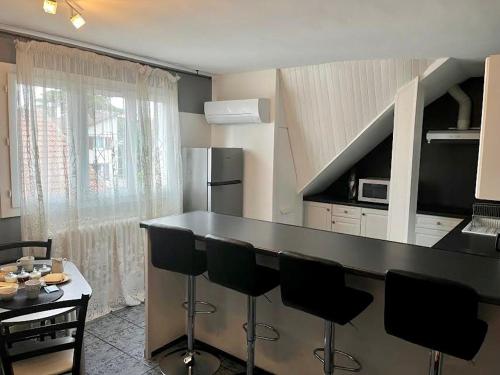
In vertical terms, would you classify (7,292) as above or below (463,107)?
below

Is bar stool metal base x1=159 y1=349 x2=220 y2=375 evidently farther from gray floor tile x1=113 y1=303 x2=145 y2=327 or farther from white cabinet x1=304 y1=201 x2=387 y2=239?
white cabinet x1=304 y1=201 x2=387 y2=239

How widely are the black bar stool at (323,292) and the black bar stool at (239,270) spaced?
18 cm

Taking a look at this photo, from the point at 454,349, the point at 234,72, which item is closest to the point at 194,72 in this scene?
the point at 234,72

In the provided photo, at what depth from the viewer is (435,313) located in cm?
151

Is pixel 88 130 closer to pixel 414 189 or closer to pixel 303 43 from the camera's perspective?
pixel 303 43

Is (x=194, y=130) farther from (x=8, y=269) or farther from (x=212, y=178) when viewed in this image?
(x=8, y=269)

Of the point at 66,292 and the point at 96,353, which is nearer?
the point at 66,292

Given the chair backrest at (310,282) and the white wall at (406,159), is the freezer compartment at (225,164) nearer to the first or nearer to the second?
the white wall at (406,159)

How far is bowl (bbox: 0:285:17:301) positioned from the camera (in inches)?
83.0

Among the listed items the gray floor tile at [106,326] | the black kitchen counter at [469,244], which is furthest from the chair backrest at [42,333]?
the black kitchen counter at [469,244]

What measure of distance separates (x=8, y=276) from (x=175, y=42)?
2.15 metres

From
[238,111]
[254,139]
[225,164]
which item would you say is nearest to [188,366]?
[225,164]

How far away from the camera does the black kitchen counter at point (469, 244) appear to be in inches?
107

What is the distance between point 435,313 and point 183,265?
1453mm
